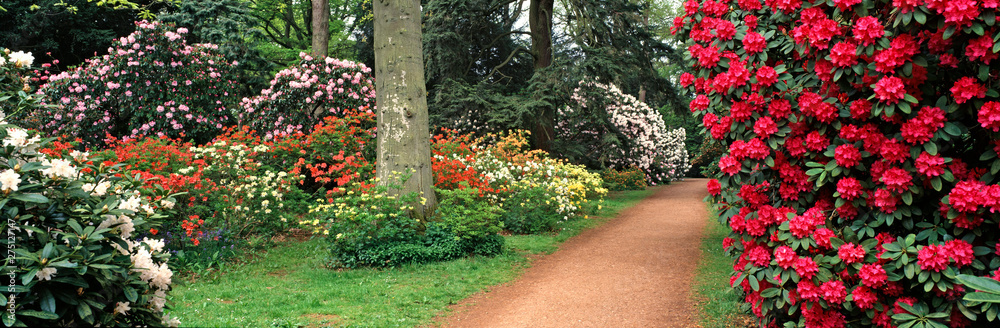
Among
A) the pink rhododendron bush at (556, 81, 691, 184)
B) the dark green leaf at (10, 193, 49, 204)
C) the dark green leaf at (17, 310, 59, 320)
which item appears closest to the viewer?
the dark green leaf at (17, 310, 59, 320)

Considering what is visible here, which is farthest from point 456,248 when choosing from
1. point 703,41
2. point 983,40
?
point 983,40

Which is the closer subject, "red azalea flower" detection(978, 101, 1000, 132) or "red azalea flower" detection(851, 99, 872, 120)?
"red azalea flower" detection(978, 101, 1000, 132)

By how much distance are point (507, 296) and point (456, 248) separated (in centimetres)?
135

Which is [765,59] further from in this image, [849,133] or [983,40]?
[983,40]

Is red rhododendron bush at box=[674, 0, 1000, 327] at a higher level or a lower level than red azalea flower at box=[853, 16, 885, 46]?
lower

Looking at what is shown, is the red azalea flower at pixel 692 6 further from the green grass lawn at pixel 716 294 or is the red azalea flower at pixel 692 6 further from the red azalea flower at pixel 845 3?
the green grass lawn at pixel 716 294

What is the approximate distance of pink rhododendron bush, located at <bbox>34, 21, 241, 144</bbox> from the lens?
38.4ft

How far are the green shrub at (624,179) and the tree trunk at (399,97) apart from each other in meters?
9.97

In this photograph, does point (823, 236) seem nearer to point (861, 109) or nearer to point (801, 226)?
point (801, 226)

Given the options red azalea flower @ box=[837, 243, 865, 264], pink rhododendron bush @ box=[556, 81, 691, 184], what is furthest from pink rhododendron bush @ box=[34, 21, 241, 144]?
red azalea flower @ box=[837, 243, 865, 264]

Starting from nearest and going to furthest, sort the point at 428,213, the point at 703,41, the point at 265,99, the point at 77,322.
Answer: the point at 77,322, the point at 703,41, the point at 428,213, the point at 265,99

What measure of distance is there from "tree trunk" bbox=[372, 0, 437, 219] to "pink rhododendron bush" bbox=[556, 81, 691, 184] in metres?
7.79

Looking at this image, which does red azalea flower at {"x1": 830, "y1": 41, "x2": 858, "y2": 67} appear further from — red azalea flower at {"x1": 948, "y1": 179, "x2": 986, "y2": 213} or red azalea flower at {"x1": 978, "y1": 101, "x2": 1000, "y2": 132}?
red azalea flower at {"x1": 948, "y1": 179, "x2": 986, "y2": 213}

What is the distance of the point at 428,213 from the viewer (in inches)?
277
